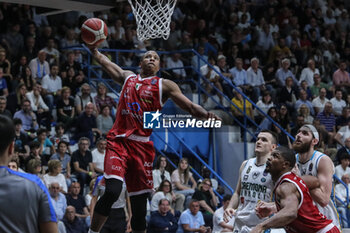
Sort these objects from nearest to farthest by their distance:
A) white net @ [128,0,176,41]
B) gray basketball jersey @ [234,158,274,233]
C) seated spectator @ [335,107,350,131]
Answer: gray basketball jersey @ [234,158,274,233] → white net @ [128,0,176,41] → seated spectator @ [335,107,350,131]

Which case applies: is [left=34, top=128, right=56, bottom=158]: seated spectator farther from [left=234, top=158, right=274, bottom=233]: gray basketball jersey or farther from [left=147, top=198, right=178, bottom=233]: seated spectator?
[left=234, top=158, right=274, bottom=233]: gray basketball jersey

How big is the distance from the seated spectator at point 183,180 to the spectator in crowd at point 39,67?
3486mm

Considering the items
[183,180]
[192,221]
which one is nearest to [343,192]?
[183,180]

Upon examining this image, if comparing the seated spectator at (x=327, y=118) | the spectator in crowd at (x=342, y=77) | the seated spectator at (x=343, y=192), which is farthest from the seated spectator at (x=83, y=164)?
the spectator in crowd at (x=342, y=77)

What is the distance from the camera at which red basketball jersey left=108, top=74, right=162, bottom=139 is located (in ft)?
19.6

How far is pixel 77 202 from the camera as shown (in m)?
9.90

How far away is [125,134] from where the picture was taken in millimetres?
5926

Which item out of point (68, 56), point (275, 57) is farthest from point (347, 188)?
point (68, 56)

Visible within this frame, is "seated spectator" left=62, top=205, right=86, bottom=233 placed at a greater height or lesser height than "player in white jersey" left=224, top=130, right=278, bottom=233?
lesser

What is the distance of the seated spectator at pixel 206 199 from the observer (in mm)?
10828

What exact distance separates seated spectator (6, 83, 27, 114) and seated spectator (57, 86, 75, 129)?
2.53 feet

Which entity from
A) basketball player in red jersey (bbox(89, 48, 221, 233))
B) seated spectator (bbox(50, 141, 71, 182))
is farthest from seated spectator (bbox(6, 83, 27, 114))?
basketball player in red jersey (bbox(89, 48, 221, 233))

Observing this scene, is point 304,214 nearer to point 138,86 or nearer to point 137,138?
point 137,138

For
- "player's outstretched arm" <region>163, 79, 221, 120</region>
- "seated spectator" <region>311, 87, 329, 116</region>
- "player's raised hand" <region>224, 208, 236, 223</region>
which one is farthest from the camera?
"seated spectator" <region>311, 87, 329, 116</region>
